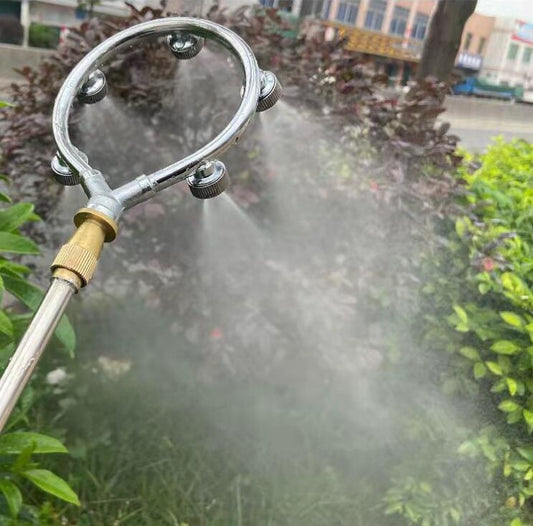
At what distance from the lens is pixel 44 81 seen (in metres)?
3.10

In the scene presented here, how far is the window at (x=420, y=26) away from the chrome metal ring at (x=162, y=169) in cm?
348

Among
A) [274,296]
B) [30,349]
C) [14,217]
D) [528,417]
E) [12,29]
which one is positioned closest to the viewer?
[30,349]

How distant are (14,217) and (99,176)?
1.05 m

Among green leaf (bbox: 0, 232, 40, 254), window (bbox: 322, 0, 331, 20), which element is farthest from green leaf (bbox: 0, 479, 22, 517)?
window (bbox: 322, 0, 331, 20)

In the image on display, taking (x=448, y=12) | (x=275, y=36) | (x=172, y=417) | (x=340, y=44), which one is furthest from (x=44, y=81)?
(x=448, y=12)

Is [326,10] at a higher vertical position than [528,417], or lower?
higher

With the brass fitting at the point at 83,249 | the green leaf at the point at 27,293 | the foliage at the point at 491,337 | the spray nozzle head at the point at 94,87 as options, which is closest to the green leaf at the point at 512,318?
the foliage at the point at 491,337

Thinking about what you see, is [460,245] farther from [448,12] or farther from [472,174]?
[448,12]

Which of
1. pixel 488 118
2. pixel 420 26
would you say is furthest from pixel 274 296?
pixel 488 118

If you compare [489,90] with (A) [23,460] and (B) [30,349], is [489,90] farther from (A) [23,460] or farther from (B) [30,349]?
(B) [30,349]

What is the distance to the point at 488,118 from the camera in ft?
15.9

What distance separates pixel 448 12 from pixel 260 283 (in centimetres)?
236

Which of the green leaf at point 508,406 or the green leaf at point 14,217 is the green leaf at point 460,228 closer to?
the green leaf at point 508,406

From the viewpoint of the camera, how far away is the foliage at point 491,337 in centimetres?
236
